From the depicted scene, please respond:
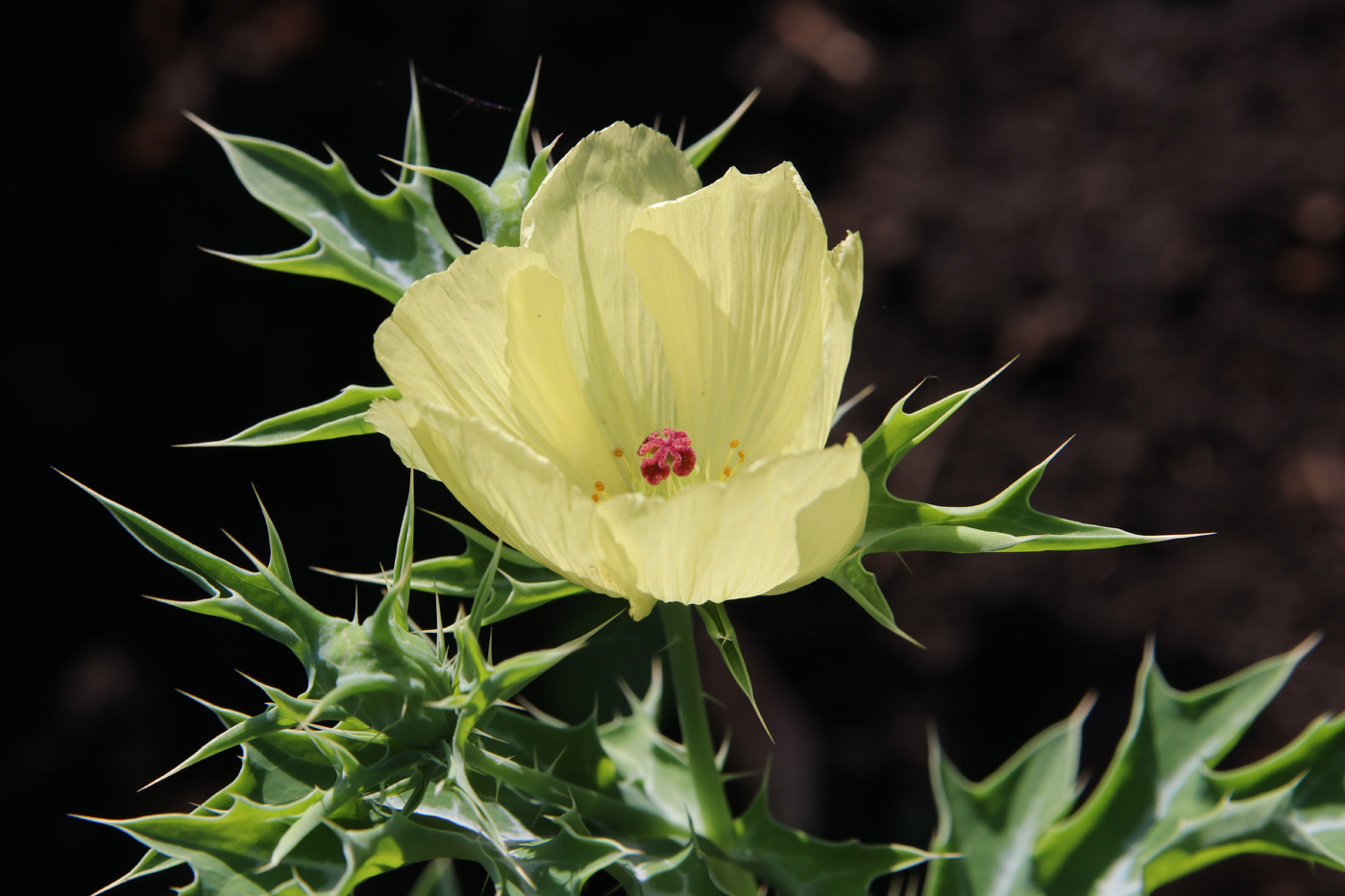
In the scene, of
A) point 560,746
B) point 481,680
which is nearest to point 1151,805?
point 560,746

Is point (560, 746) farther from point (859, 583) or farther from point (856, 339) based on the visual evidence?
point (856, 339)

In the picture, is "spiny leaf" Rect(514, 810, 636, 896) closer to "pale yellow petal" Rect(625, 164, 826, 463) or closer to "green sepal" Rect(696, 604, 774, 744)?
"green sepal" Rect(696, 604, 774, 744)

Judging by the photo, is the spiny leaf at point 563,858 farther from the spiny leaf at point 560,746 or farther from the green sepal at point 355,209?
the green sepal at point 355,209

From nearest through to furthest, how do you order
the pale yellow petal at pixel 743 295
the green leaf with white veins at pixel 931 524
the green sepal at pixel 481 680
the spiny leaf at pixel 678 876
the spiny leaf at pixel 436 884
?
the green sepal at pixel 481 680
the green leaf with white veins at pixel 931 524
the pale yellow petal at pixel 743 295
the spiny leaf at pixel 678 876
the spiny leaf at pixel 436 884

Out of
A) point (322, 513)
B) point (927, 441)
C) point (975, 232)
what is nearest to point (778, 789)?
point (927, 441)

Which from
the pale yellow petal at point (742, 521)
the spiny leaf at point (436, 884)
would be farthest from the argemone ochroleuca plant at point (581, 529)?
the spiny leaf at point (436, 884)

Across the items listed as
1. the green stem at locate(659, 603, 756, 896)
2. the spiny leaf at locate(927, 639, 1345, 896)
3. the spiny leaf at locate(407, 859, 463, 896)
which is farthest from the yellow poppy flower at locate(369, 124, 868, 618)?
the spiny leaf at locate(407, 859, 463, 896)

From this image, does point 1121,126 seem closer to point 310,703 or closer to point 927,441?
point 927,441
